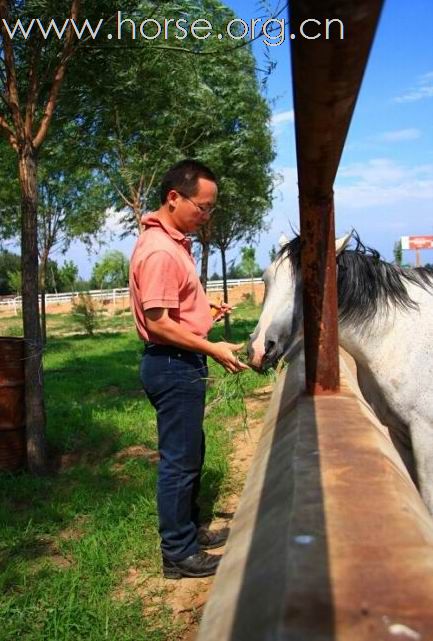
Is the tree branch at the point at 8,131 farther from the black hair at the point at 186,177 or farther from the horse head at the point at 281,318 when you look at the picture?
the horse head at the point at 281,318

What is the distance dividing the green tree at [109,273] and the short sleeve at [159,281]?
51.4 m

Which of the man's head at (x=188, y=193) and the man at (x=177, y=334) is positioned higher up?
the man's head at (x=188, y=193)

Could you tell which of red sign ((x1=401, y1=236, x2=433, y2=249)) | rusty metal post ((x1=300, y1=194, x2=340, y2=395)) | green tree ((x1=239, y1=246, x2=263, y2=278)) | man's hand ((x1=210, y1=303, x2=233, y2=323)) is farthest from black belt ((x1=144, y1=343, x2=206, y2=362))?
green tree ((x1=239, y1=246, x2=263, y2=278))

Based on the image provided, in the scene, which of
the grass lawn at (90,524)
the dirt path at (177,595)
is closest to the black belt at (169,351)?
the grass lawn at (90,524)

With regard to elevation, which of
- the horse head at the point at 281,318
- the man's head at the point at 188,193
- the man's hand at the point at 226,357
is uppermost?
the man's head at the point at 188,193

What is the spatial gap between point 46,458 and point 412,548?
5.04 metres

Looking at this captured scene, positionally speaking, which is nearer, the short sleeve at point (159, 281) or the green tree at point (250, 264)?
the short sleeve at point (159, 281)

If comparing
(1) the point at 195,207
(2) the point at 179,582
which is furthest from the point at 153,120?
(2) the point at 179,582

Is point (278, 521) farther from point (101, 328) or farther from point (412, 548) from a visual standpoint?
point (101, 328)

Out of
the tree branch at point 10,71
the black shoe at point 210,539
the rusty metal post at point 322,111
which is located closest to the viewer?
the rusty metal post at point 322,111

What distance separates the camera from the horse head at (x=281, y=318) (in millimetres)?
2880

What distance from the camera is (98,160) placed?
1088 centimetres

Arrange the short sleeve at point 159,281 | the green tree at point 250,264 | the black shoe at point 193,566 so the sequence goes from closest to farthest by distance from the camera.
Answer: the short sleeve at point 159,281, the black shoe at point 193,566, the green tree at point 250,264

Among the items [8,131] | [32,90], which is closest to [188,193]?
[8,131]
